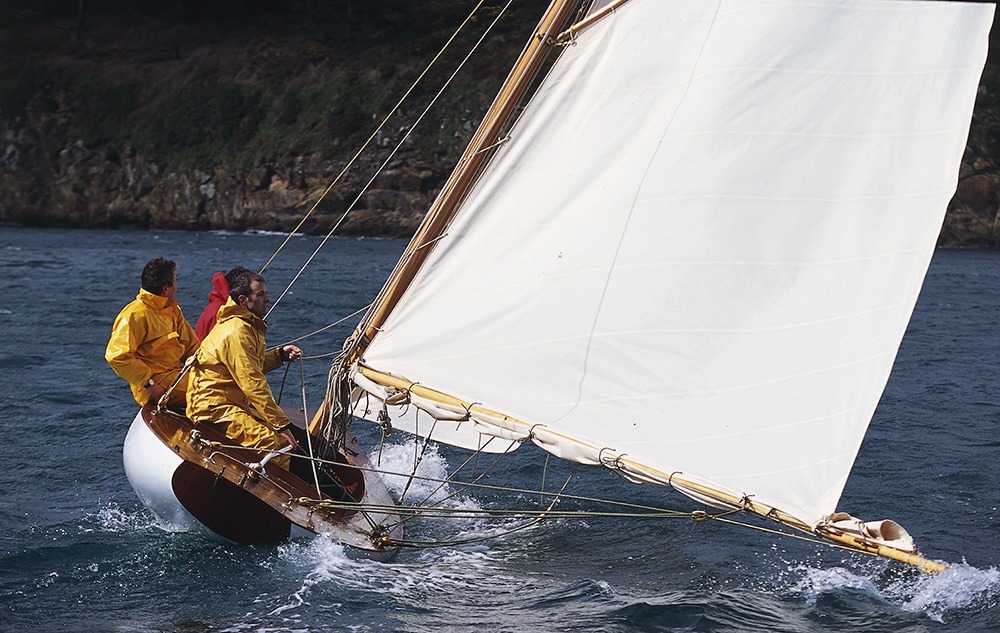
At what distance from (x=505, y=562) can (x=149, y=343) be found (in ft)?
→ 10.7

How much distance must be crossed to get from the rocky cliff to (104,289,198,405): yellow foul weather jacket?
112ft

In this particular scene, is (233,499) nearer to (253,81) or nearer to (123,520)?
(123,520)

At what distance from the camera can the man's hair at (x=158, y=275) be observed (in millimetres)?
8984

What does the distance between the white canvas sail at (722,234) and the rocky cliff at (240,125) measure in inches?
1423

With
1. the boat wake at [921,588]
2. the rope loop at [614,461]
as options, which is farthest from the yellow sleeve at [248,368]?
the boat wake at [921,588]

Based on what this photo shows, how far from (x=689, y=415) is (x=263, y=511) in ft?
10.4

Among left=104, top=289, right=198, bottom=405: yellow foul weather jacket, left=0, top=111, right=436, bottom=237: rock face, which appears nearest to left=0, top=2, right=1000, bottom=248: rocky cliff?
left=0, top=111, right=436, bottom=237: rock face

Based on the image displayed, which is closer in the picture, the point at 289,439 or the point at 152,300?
the point at 289,439

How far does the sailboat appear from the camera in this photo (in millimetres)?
6773

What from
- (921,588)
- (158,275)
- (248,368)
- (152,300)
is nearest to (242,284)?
(248,368)

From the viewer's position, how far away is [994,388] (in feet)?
54.2

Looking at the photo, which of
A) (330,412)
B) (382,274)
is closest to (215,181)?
(382,274)

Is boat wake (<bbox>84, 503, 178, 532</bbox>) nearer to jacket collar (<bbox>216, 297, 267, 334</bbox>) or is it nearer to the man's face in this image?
jacket collar (<bbox>216, 297, 267, 334</bbox>)

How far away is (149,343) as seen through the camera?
9297 millimetres
